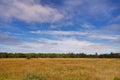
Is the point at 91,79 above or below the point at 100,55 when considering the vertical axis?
below

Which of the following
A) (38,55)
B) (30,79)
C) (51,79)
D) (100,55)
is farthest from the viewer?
(100,55)

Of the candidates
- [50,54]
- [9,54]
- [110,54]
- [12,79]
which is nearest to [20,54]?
[9,54]

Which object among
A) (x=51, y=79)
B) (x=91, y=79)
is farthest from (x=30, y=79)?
(x=91, y=79)

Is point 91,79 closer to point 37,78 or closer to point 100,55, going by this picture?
point 37,78

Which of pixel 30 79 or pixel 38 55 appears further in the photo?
pixel 38 55

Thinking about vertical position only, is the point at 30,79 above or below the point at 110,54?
below

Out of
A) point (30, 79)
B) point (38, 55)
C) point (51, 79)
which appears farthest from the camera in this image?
point (38, 55)

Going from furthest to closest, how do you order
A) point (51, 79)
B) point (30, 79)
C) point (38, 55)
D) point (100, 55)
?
1. point (100, 55)
2. point (38, 55)
3. point (51, 79)
4. point (30, 79)

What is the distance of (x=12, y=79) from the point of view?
2158cm

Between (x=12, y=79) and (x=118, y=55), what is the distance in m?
110

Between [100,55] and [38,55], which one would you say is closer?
[38,55]

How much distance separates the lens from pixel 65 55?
123938 millimetres

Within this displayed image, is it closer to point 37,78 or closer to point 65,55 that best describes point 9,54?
point 65,55

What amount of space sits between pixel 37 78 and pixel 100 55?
111 m
